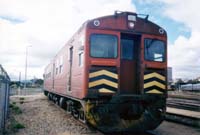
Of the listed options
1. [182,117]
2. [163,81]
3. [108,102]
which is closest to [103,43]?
[108,102]

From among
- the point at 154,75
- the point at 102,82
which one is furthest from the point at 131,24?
the point at 102,82

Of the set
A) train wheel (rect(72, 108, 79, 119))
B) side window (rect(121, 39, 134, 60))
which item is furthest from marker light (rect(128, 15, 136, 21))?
train wheel (rect(72, 108, 79, 119))

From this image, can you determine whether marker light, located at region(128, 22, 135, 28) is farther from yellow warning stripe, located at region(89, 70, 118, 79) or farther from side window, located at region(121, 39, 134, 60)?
yellow warning stripe, located at region(89, 70, 118, 79)

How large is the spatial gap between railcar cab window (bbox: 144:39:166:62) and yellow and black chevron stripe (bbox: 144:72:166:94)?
1.66 feet

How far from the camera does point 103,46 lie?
8516 millimetres

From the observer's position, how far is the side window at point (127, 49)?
9062 millimetres

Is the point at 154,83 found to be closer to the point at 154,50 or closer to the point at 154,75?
the point at 154,75

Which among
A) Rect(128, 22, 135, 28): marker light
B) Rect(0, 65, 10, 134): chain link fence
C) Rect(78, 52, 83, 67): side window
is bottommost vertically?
Rect(0, 65, 10, 134): chain link fence

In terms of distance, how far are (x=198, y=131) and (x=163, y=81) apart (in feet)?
6.32

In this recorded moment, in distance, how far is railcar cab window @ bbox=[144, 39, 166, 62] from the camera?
899 cm

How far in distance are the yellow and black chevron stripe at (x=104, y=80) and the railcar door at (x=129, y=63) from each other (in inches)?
21.5

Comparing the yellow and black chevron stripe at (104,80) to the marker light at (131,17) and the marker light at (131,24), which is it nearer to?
the marker light at (131,24)

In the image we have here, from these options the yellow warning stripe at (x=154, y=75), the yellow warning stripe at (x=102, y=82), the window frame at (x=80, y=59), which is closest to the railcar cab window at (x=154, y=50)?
the yellow warning stripe at (x=154, y=75)

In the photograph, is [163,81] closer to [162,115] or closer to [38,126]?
[162,115]
